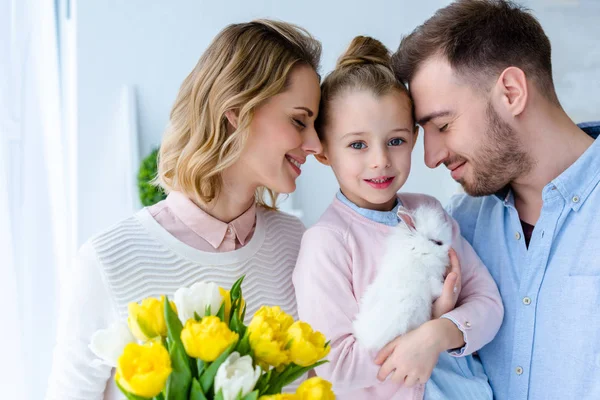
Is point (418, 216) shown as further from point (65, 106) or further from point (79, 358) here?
point (65, 106)

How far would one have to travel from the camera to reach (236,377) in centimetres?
77

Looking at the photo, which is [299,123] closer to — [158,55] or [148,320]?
[148,320]

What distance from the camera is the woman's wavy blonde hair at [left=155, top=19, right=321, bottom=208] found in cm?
148

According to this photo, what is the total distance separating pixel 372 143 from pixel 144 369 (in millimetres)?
924

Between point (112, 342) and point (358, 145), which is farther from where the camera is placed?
point (358, 145)

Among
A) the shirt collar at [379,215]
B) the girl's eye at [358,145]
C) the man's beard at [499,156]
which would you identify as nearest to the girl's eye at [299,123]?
the girl's eye at [358,145]

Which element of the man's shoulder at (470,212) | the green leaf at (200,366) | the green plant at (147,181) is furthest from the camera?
the green plant at (147,181)

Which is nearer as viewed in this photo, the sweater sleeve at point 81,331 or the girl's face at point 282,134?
the sweater sleeve at point 81,331

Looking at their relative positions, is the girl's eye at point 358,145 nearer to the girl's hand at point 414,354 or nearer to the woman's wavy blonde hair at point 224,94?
the woman's wavy blonde hair at point 224,94

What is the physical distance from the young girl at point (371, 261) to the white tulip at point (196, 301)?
0.49 m

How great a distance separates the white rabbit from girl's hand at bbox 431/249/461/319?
0.05 ft

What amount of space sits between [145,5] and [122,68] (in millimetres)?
507

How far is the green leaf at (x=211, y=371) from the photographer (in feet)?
2.63

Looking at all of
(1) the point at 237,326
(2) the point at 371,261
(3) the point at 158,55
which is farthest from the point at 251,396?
(3) the point at 158,55
